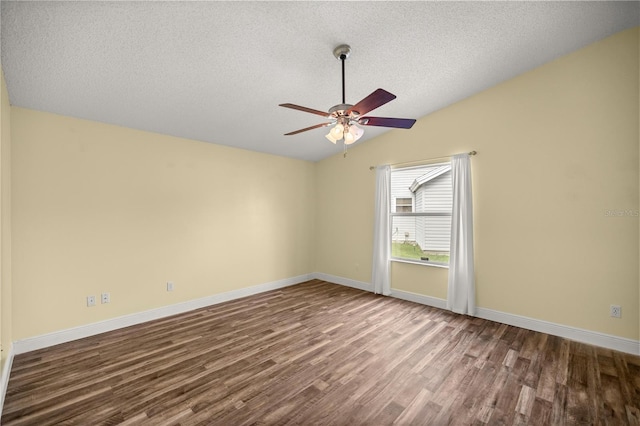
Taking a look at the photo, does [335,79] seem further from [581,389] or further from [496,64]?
[581,389]

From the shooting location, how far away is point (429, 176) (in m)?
4.38

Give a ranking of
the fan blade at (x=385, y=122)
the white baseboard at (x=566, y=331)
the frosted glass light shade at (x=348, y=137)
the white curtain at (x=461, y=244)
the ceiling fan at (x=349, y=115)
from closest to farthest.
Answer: the ceiling fan at (x=349, y=115)
the frosted glass light shade at (x=348, y=137)
the fan blade at (x=385, y=122)
the white baseboard at (x=566, y=331)
the white curtain at (x=461, y=244)

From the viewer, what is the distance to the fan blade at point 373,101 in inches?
75.0

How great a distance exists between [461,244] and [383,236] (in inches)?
49.4

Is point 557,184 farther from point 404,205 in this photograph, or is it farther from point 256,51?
point 256,51

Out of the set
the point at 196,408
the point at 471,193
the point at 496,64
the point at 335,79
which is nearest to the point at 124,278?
the point at 196,408

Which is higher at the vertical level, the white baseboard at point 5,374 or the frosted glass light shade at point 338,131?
the frosted glass light shade at point 338,131

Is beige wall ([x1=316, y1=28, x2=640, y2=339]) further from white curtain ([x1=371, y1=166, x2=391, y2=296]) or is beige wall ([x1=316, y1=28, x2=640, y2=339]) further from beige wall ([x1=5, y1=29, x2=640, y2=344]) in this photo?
white curtain ([x1=371, y1=166, x2=391, y2=296])

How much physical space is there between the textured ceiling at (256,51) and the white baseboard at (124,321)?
94.3 inches

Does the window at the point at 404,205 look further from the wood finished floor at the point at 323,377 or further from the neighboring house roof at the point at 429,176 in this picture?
the wood finished floor at the point at 323,377

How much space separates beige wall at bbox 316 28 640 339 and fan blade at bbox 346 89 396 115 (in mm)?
2456

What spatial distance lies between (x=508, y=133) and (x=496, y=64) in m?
0.89

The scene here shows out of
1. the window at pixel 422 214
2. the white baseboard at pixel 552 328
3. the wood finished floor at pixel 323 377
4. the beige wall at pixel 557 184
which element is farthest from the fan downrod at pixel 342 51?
the white baseboard at pixel 552 328

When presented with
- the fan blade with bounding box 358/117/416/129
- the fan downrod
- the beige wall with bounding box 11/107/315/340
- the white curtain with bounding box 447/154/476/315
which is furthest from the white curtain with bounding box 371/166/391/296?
the fan downrod
